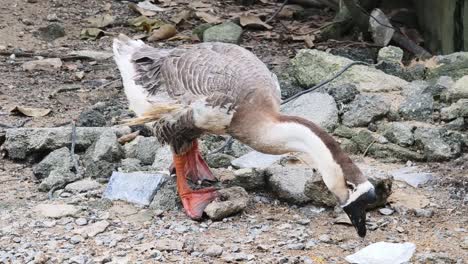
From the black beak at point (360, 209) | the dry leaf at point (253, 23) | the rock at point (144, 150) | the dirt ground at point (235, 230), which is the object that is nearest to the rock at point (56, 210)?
the dirt ground at point (235, 230)

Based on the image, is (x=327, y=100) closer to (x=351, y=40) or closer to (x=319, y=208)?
(x=319, y=208)

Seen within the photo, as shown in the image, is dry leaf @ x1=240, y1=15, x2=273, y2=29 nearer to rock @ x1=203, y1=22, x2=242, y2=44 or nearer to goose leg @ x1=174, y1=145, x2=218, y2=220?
rock @ x1=203, y1=22, x2=242, y2=44

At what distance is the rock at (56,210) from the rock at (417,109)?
8.89 ft

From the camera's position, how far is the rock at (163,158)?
Result: 5.68 m

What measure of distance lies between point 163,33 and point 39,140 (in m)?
3.31

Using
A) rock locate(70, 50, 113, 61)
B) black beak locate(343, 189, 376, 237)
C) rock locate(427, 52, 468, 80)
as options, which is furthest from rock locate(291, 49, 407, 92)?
black beak locate(343, 189, 376, 237)

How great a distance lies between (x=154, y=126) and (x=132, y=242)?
0.78 m

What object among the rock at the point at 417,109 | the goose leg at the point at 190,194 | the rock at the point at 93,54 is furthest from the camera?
the rock at the point at 93,54

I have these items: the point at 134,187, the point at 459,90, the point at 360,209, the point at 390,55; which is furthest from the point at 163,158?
the point at 390,55

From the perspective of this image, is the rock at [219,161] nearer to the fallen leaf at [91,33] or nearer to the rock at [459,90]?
the rock at [459,90]

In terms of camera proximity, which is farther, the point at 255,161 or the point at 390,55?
the point at 390,55

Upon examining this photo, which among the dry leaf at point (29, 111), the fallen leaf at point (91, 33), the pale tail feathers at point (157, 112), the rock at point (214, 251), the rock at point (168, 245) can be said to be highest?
the pale tail feathers at point (157, 112)

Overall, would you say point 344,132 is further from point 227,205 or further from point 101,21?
point 101,21

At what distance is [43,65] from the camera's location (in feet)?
26.5
